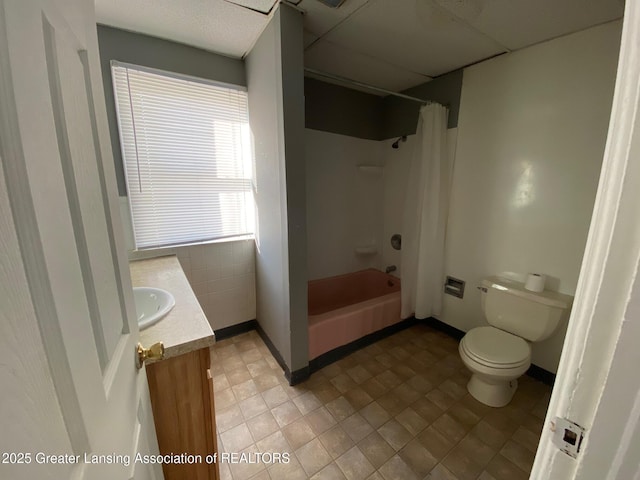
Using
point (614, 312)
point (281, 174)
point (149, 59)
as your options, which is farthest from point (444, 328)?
point (149, 59)

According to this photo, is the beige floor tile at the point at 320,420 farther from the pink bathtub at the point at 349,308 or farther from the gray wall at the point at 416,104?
the gray wall at the point at 416,104

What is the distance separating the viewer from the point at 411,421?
1554 millimetres

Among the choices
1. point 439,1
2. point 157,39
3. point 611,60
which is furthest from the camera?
point 157,39

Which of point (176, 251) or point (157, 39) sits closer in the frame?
point (157, 39)

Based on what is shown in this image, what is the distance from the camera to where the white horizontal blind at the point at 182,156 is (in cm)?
176

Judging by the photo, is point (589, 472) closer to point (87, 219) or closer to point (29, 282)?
point (29, 282)

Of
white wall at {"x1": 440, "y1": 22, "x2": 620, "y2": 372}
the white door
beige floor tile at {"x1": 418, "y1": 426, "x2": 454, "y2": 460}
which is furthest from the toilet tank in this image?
the white door

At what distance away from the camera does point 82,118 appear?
47cm

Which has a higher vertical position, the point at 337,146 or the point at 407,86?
the point at 407,86

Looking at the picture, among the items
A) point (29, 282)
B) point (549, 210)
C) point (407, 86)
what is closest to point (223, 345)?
point (29, 282)

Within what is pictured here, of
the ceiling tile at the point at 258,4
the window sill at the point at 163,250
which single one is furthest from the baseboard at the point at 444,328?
the ceiling tile at the point at 258,4

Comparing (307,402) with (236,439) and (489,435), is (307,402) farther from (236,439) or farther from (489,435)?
(489,435)

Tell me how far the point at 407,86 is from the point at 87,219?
2.89m

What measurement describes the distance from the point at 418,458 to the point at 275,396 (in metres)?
0.92
